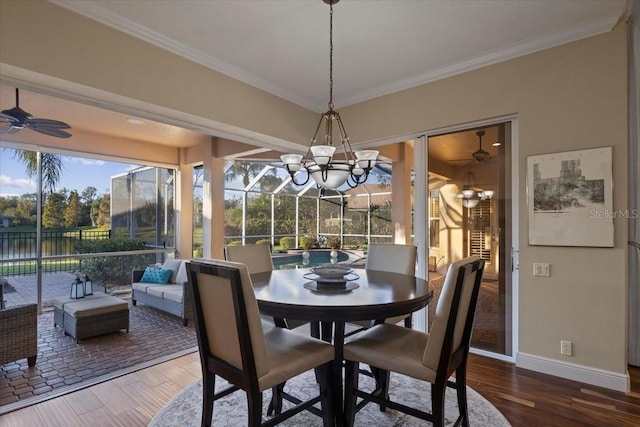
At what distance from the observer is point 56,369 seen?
307cm

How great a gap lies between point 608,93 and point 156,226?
6829 millimetres

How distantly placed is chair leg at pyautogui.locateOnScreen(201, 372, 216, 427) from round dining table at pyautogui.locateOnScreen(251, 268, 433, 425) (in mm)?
459

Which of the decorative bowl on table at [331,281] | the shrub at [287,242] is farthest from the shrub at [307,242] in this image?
the decorative bowl on table at [331,281]

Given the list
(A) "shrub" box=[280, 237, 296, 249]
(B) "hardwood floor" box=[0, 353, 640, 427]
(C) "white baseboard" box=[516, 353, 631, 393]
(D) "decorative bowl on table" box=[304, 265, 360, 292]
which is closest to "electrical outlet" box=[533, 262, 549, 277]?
(C) "white baseboard" box=[516, 353, 631, 393]

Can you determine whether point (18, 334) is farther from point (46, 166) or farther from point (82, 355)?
point (46, 166)

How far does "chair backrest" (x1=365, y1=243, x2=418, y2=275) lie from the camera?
3221 millimetres

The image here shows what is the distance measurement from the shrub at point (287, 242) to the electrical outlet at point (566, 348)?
740cm

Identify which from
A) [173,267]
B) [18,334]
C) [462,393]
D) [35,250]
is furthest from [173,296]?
[462,393]

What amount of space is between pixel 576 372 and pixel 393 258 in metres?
1.70

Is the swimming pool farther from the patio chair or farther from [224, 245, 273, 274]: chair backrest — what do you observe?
the patio chair

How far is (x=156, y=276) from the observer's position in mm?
5203

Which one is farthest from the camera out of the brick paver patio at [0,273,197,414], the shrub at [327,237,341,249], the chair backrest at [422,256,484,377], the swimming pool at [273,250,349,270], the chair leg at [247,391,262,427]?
the shrub at [327,237,341,249]

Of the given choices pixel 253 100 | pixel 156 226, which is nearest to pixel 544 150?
pixel 253 100

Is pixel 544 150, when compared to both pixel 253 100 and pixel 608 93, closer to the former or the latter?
pixel 608 93
